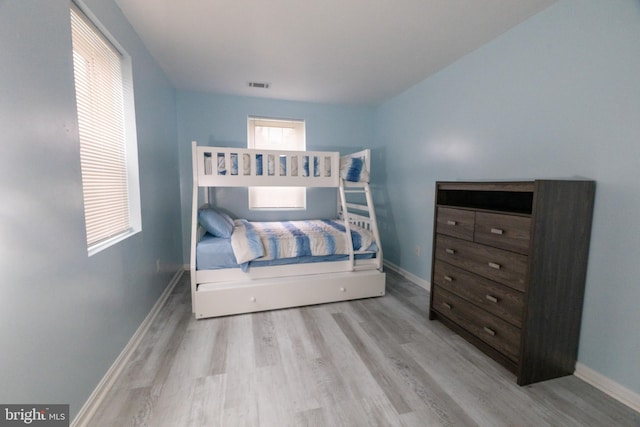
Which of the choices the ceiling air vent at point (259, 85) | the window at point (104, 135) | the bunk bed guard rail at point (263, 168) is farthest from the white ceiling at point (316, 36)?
the bunk bed guard rail at point (263, 168)

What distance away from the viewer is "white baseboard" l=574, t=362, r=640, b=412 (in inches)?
54.4

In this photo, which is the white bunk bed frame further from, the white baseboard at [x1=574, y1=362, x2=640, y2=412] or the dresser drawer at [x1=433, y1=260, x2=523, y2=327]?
the white baseboard at [x1=574, y1=362, x2=640, y2=412]

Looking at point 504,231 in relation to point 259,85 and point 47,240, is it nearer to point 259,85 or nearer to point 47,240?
point 47,240

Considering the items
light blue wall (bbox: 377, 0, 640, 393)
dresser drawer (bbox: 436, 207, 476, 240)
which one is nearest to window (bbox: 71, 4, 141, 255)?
dresser drawer (bbox: 436, 207, 476, 240)

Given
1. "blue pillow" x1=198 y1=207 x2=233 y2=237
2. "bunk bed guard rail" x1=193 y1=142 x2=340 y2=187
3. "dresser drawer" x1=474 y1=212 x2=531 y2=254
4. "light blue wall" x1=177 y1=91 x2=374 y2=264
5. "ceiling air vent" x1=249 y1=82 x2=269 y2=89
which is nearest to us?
"dresser drawer" x1=474 y1=212 x2=531 y2=254

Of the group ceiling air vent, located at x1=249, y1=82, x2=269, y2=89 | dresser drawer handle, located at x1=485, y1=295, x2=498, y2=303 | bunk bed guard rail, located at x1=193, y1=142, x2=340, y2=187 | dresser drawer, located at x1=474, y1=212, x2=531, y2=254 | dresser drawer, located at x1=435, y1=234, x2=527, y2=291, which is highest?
ceiling air vent, located at x1=249, y1=82, x2=269, y2=89

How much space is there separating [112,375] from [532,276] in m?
2.47

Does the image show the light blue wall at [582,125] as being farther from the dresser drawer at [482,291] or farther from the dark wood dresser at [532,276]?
the dresser drawer at [482,291]

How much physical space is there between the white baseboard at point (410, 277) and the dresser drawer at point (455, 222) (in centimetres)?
100

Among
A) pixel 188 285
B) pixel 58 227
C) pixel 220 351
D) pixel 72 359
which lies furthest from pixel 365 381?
pixel 188 285

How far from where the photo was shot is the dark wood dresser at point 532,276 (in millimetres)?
1477

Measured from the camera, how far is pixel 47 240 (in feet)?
3.48

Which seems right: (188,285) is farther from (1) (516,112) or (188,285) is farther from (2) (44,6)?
(1) (516,112)

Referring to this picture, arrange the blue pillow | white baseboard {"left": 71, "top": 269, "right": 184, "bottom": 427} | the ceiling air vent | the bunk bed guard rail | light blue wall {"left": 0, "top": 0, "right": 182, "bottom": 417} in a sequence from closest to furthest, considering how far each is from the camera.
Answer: light blue wall {"left": 0, "top": 0, "right": 182, "bottom": 417} < white baseboard {"left": 71, "top": 269, "right": 184, "bottom": 427} < the bunk bed guard rail < the blue pillow < the ceiling air vent
